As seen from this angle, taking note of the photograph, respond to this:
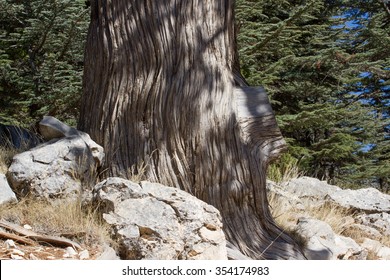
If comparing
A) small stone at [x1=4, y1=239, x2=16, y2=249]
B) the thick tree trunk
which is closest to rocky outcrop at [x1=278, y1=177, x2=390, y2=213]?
the thick tree trunk

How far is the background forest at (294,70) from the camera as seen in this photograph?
31.4ft

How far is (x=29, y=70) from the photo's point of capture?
412 inches

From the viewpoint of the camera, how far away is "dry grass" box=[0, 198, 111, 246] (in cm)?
400

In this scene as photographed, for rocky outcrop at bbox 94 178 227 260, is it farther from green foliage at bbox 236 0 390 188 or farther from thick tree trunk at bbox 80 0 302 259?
green foliage at bbox 236 0 390 188

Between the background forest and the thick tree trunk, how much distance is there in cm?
342

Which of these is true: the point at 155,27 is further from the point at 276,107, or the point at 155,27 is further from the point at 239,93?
the point at 276,107

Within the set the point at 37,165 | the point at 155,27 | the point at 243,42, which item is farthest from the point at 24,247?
the point at 243,42

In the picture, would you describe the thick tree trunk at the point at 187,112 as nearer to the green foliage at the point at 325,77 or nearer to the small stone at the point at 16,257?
the small stone at the point at 16,257

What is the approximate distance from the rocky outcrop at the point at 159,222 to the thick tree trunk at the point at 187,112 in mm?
486

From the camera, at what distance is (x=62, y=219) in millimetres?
4121

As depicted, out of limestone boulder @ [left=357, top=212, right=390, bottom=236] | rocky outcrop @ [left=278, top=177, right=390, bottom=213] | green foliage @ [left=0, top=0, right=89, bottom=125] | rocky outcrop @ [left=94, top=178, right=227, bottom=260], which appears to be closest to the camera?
rocky outcrop @ [left=94, top=178, right=227, bottom=260]

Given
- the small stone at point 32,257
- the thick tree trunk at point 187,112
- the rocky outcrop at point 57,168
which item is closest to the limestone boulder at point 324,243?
the thick tree trunk at point 187,112

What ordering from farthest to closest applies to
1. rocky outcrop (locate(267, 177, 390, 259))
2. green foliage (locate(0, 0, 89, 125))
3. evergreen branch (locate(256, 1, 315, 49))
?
evergreen branch (locate(256, 1, 315, 49)) < green foliage (locate(0, 0, 89, 125)) < rocky outcrop (locate(267, 177, 390, 259))

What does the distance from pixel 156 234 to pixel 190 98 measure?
1409 millimetres
